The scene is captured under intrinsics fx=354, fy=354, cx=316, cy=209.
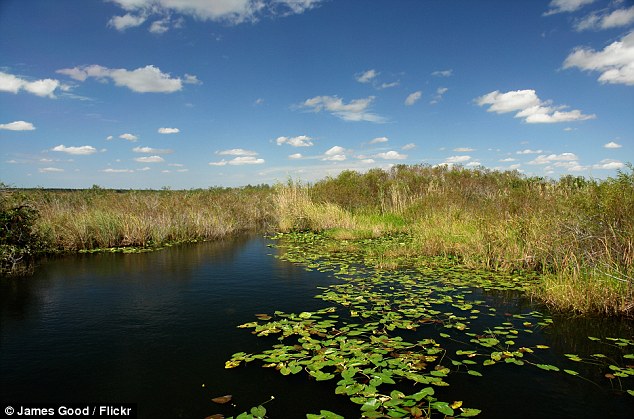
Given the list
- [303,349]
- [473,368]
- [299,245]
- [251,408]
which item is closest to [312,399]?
[251,408]

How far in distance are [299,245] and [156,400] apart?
8.32 metres

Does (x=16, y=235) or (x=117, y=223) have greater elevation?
(x=117, y=223)

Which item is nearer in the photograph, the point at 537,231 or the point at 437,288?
the point at 437,288

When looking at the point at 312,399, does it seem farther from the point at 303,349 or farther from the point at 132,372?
the point at 132,372

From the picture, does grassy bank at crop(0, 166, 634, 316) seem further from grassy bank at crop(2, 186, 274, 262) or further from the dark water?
the dark water

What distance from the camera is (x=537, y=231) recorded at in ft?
23.7

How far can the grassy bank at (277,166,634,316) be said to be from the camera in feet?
17.1

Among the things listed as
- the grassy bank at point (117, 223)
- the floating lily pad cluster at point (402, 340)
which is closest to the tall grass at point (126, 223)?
the grassy bank at point (117, 223)

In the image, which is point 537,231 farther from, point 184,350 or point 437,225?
point 184,350

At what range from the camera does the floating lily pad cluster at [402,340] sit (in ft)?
10.6

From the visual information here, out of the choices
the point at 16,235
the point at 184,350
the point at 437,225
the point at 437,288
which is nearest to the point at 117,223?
the point at 16,235

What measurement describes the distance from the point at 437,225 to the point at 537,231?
11.3 ft

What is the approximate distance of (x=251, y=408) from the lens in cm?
303

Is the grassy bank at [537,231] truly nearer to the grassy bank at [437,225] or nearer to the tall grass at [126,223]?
the grassy bank at [437,225]
